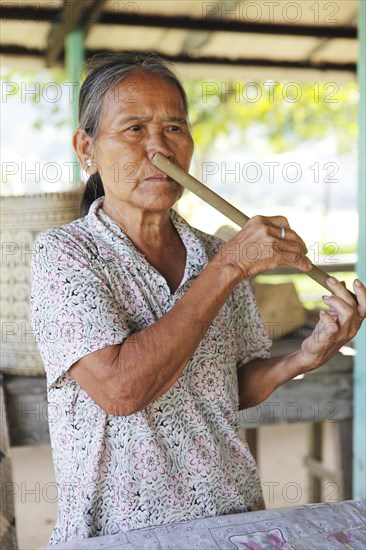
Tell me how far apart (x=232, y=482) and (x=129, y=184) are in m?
0.68

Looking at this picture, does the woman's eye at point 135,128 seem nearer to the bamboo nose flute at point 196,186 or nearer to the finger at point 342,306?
the bamboo nose flute at point 196,186

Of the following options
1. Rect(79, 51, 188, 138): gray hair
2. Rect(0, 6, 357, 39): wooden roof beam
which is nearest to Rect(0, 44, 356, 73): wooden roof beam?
Rect(0, 6, 357, 39): wooden roof beam

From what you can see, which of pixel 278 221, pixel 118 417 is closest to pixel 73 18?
pixel 278 221

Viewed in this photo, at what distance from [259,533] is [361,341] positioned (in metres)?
1.25

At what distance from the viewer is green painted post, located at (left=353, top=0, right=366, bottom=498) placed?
233 centimetres

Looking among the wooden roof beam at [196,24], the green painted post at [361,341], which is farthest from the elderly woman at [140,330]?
the wooden roof beam at [196,24]

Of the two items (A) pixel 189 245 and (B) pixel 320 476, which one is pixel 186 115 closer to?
(A) pixel 189 245

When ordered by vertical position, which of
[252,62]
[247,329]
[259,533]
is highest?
[252,62]

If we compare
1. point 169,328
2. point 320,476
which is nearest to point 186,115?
point 169,328

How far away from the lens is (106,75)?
1.47m

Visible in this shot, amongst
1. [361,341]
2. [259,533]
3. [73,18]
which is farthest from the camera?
[73,18]

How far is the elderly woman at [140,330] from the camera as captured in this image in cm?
127

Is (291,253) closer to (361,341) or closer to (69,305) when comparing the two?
(69,305)

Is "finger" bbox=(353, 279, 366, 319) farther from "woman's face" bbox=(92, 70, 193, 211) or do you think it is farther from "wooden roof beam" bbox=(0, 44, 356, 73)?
"wooden roof beam" bbox=(0, 44, 356, 73)
